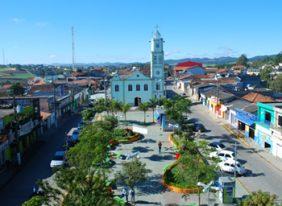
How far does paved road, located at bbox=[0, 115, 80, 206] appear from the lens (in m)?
25.3

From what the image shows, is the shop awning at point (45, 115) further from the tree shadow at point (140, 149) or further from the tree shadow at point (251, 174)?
the tree shadow at point (251, 174)

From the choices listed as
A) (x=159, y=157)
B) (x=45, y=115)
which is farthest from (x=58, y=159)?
(x=45, y=115)

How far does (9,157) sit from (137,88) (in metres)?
41.4

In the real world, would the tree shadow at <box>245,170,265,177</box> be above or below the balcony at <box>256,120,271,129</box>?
below

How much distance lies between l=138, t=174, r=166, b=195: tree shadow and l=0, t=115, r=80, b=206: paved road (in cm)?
763

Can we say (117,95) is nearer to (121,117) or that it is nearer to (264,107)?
(121,117)

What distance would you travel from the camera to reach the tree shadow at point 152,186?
2542 cm

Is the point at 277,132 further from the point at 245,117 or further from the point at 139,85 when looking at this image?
the point at 139,85

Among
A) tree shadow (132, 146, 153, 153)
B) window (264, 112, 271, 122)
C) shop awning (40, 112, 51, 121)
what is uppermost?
window (264, 112, 271, 122)

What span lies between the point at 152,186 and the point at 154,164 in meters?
5.94

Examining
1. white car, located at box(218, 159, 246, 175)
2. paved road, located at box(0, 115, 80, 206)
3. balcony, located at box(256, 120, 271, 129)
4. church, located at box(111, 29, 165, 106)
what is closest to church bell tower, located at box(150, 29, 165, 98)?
church, located at box(111, 29, 165, 106)

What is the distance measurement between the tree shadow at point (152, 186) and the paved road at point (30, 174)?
763 cm

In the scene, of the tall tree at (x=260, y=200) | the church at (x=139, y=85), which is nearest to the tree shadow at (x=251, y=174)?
the tall tree at (x=260, y=200)

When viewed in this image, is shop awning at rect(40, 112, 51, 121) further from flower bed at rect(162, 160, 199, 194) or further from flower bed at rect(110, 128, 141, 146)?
flower bed at rect(162, 160, 199, 194)
